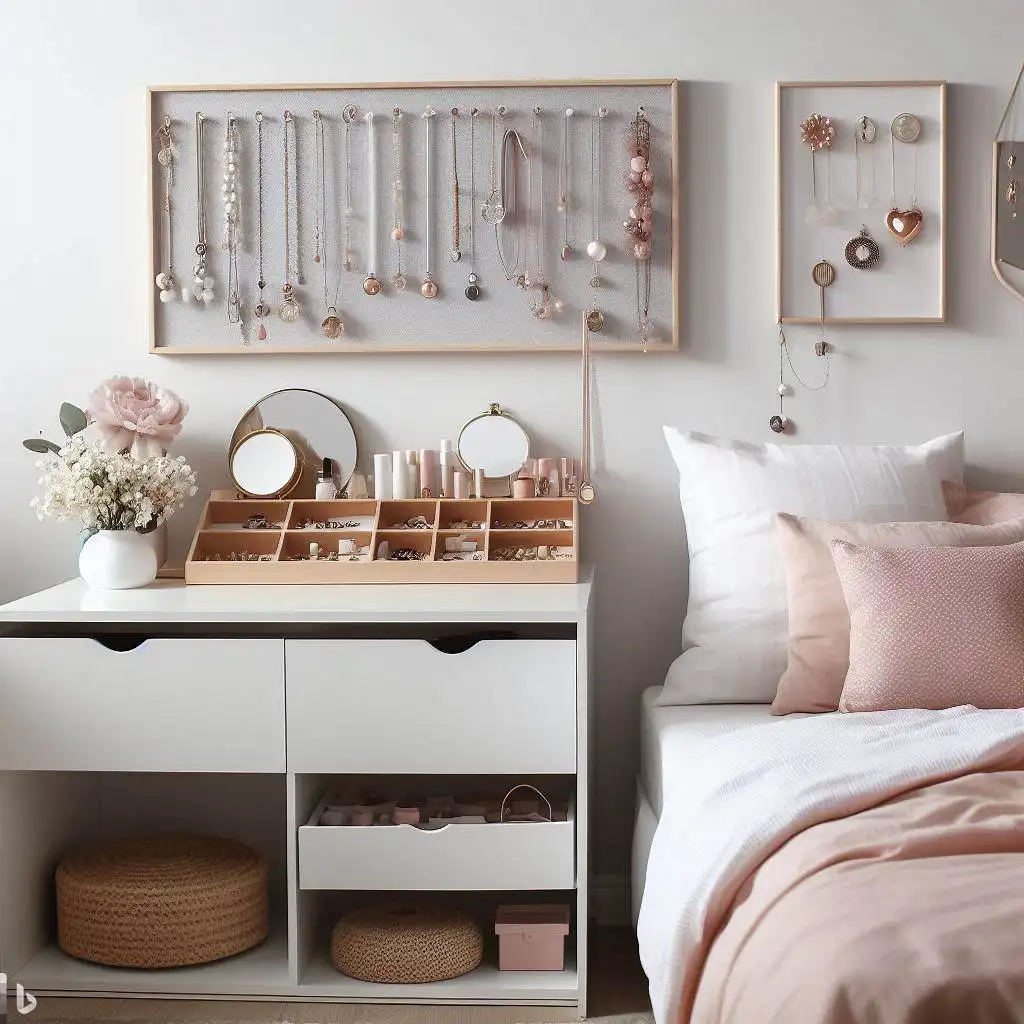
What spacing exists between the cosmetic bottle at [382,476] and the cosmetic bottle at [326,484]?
96 millimetres

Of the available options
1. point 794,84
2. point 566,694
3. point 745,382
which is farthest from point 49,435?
point 794,84

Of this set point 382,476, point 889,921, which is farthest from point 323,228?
point 889,921

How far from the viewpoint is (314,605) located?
6.83 ft

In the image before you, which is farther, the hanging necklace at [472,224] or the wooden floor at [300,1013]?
the hanging necklace at [472,224]

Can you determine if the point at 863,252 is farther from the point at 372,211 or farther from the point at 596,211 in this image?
the point at 372,211


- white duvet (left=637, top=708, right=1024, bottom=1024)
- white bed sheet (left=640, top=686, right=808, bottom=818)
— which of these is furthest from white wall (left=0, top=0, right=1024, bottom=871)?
white duvet (left=637, top=708, right=1024, bottom=1024)

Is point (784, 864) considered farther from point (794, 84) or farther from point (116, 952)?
point (794, 84)

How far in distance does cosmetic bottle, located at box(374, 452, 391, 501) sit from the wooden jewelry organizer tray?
0.12ft

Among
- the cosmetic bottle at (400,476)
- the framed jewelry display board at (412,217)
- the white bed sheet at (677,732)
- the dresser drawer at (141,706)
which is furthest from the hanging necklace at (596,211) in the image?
the dresser drawer at (141,706)

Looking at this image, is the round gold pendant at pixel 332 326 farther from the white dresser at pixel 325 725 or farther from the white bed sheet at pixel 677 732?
the white bed sheet at pixel 677 732

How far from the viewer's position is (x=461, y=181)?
2.51 metres

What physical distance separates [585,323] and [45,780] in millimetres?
1450

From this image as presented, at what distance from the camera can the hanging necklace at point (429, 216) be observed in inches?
98.3

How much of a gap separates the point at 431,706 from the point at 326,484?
63 centimetres
